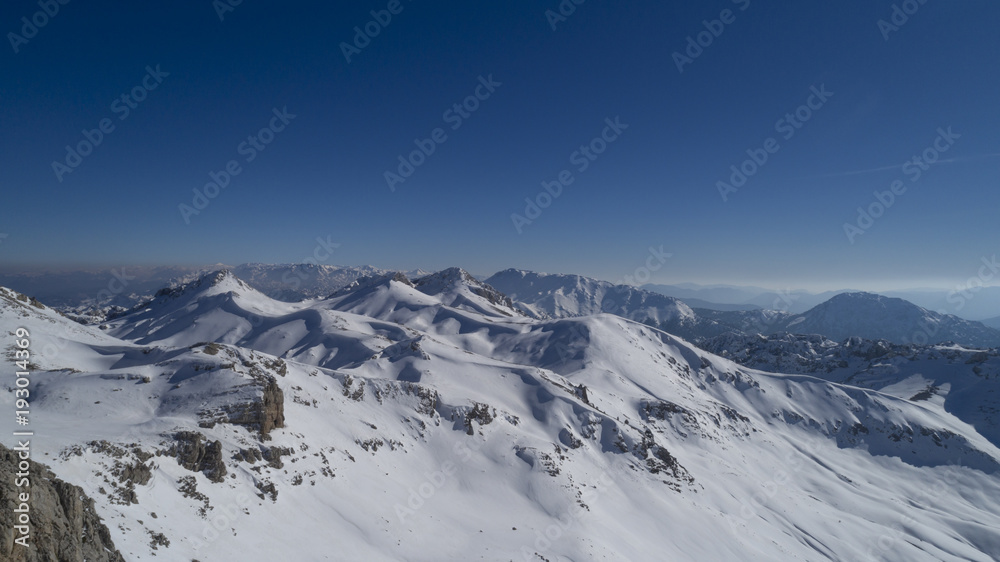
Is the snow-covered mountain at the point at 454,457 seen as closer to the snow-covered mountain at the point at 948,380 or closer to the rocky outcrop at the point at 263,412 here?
the rocky outcrop at the point at 263,412

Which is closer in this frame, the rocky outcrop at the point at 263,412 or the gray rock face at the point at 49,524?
the gray rock face at the point at 49,524

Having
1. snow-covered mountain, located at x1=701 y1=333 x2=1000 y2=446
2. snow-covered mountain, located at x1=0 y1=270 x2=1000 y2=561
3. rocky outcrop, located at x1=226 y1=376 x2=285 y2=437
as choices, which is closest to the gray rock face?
snow-covered mountain, located at x1=0 y1=270 x2=1000 y2=561

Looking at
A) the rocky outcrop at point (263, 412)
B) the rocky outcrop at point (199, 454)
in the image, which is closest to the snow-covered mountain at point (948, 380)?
the rocky outcrop at point (263, 412)

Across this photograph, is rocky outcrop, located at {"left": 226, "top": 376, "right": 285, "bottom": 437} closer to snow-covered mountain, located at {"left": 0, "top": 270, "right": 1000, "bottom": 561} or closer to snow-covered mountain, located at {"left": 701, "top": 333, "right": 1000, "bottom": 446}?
snow-covered mountain, located at {"left": 0, "top": 270, "right": 1000, "bottom": 561}

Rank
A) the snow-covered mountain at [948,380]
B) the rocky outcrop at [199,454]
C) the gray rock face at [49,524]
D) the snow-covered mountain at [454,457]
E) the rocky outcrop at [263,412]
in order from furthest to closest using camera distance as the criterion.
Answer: the snow-covered mountain at [948,380]
the rocky outcrop at [263,412]
the rocky outcrop at [199,454]
the snow-covered mountain at [454,457]
the gray rock face at [49,524]

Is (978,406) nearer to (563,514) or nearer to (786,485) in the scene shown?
(786,485)

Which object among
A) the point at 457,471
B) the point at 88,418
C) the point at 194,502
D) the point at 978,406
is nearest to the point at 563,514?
the point at 457,471
